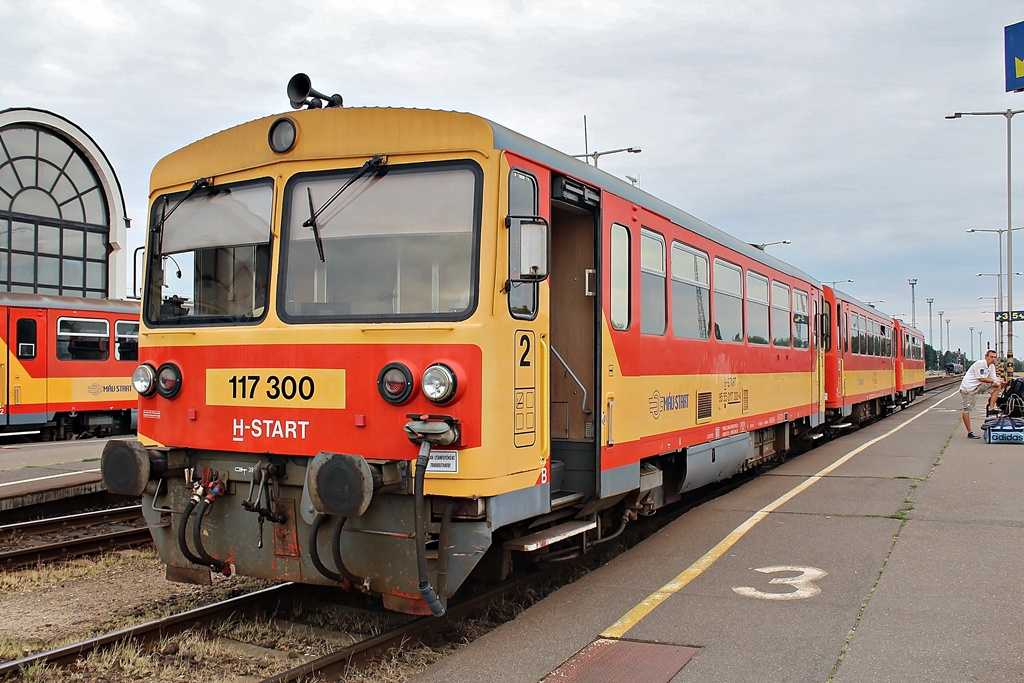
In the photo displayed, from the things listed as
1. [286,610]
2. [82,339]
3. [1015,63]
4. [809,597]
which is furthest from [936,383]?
[286,610]

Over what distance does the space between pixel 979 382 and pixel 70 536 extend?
552 inches

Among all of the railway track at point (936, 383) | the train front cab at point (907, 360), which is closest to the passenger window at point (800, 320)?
the train front cab at point (907, 360)

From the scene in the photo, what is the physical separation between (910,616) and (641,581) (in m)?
1.76

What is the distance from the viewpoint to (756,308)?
1058 cm

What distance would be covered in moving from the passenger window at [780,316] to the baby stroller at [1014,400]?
16.8 feet

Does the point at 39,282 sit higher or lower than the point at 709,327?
higher

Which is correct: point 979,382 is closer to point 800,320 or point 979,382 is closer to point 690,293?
point 800,320

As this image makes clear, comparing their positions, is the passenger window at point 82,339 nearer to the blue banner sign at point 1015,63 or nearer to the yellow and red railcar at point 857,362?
the yellow and red railcar at point 857,362

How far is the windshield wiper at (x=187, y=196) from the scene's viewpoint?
224 inches

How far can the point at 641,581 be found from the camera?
625 centimetres

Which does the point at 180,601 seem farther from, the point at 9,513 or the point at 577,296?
the point at 9,513

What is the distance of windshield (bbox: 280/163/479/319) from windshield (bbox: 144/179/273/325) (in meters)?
0.26

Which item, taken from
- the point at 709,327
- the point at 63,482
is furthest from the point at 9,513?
the point at 709,327

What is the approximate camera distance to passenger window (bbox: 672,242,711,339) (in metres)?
7.80
